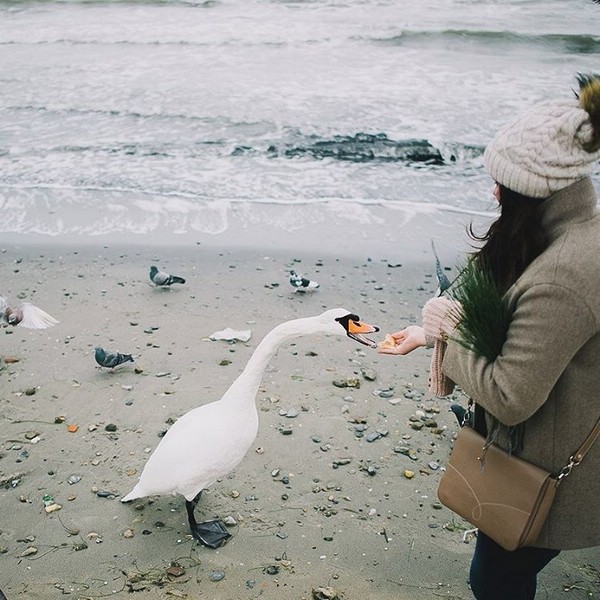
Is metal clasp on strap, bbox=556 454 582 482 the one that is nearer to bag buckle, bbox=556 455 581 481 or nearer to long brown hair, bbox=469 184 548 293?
bag buckle, bbox=556 455 581 481

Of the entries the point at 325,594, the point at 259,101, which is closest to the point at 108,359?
the point at 325,594

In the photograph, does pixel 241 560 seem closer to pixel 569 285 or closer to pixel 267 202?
pixel 569 285

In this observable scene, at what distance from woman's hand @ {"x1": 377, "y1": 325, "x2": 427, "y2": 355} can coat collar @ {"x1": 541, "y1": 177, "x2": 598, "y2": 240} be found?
749mm

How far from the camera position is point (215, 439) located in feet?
11.4

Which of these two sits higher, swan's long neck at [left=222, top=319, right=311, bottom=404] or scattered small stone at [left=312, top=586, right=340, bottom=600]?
swan's long neck at [left=222, top=319, right=311, bottom=404]

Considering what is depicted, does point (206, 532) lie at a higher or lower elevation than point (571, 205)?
lower

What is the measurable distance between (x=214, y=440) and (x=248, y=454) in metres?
0.90

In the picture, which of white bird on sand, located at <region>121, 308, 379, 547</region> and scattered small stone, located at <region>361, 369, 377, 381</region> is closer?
white bird on sand, located at <region>121, 308, 379, 547</region>

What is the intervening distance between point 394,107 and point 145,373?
354 inches

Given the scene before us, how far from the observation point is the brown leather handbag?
2.21 meters

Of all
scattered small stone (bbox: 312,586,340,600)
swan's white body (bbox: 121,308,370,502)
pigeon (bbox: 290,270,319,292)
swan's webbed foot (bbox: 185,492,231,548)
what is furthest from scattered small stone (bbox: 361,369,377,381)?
scattered small stone (bbox: 312,586,340,600)

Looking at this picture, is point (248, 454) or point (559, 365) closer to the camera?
point (559, 365)

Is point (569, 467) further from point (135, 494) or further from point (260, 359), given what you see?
point (135, 494)

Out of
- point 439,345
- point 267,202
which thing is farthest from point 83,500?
point 267,202
